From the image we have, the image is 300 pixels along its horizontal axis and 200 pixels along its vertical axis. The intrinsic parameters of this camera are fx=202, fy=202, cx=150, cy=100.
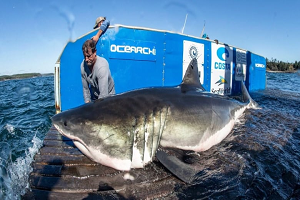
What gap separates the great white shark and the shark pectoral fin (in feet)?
0.04

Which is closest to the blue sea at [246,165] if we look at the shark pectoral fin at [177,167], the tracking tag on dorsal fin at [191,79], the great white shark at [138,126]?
the shark pectoral fin at [177,167]

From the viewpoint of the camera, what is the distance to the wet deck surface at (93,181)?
197cm

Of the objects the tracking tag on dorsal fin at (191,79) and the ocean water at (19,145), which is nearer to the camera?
the ocean water at (19,145)

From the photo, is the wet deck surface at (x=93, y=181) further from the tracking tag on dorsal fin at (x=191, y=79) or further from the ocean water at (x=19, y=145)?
the tracking tag on dorsal fin at (x=191, y=79)

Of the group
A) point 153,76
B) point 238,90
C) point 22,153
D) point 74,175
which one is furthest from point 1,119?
point 238,90

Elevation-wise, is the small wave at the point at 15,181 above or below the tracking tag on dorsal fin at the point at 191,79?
below

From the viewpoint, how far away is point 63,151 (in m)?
2.96

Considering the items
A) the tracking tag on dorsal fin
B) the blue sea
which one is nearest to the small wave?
the blue sea

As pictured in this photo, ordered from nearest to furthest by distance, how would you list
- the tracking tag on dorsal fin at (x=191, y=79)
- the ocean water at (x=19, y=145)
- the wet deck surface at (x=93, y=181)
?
1. the wet deck surface at (x=93, y=181)
2. the ocean water at (x=19, y=145)
3. the tracking tag on dorsal fin at (x=191, y=79)

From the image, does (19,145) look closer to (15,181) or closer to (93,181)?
(15,181)

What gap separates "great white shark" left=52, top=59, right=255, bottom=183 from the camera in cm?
218

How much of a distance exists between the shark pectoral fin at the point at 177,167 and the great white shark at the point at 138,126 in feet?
0.04

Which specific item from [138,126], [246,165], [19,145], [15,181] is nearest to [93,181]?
[138,126]

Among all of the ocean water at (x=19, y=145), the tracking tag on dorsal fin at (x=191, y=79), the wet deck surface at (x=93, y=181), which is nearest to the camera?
the wet deck surface at (x=93, y=181)
